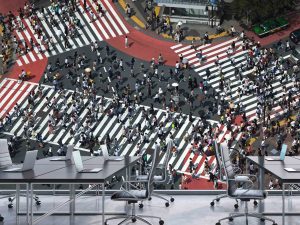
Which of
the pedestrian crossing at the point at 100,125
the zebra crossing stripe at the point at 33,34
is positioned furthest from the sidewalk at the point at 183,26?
the pedestrian crossing at the point at 100,125

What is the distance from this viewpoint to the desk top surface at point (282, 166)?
2967cm

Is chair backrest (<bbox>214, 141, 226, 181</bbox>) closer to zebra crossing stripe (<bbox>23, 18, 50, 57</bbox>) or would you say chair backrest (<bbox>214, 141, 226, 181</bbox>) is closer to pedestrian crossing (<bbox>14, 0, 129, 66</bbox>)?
pedestrian crossing (<bbox>14, 0, 129, 66</bbox>)

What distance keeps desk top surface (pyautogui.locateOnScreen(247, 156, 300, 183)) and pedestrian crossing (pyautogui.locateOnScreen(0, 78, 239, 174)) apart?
58806 mm

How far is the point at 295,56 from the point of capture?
117m

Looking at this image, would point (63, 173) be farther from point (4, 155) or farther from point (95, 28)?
point (95, 28)

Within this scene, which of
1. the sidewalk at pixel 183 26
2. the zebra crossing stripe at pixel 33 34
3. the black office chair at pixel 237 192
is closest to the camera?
the black office chair at pixel 237 192

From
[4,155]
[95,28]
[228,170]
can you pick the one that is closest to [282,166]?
[228,170]

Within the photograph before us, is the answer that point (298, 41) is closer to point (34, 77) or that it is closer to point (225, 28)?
point (225, 28)

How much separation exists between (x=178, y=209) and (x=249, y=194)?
3790mm

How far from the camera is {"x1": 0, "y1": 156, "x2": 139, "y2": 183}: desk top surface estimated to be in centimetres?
2938

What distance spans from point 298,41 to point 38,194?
291ft

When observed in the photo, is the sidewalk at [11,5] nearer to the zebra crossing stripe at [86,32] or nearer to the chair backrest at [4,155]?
the zebra crossing stripe at [86,32]

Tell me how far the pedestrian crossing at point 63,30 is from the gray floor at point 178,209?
88443 millimetres

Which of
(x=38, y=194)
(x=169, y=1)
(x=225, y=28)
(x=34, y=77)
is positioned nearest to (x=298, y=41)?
(x=225, y=28)
